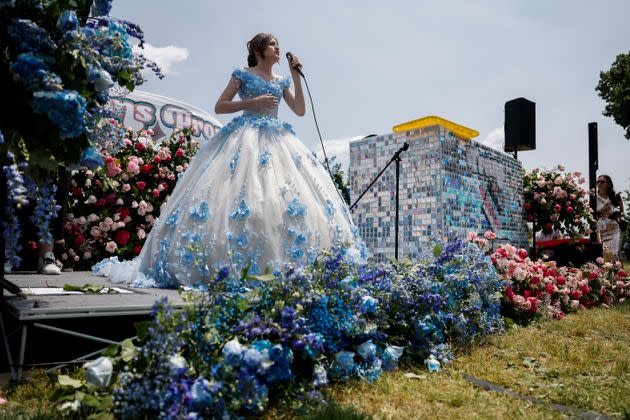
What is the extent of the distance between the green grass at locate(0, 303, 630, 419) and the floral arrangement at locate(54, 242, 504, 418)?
0.13m

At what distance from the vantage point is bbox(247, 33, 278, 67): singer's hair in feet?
14.2

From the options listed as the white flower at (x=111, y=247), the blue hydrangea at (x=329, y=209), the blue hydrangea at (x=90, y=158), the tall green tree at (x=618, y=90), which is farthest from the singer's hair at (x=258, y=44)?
the tall green tree at (x=618, y=90)

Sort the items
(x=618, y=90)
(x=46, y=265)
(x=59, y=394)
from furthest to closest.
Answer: (x=618, y=90)
(x=46, y=265)
(x=59, y=394)

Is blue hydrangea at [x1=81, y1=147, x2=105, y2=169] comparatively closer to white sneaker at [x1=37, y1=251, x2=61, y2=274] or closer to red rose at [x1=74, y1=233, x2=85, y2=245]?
white sneaker at [x1=37, y1=251, x2=61, y2=274]

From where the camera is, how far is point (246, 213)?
3.45 m

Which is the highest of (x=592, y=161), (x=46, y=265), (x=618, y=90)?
(x=618, y=90)

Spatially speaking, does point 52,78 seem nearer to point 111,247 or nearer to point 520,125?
point 111,247

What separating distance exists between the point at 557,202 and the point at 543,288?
3637mm

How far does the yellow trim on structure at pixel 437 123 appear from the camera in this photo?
5.19 meters

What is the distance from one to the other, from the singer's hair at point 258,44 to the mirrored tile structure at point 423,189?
1.89 metres

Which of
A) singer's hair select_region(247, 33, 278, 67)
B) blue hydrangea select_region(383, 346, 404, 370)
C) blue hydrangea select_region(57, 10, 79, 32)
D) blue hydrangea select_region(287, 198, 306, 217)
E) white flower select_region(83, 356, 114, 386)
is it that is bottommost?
blue hydrangea select_region(383, 346, 404, 370)

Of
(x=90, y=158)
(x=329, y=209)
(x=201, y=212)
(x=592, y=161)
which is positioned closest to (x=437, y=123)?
(x=329, y=209)

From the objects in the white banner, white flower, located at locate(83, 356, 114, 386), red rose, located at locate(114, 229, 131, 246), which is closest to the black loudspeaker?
the white banner

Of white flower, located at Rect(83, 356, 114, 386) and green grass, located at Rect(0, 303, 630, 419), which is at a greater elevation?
white flower, located at Rect(83, 356, 114, 386)
